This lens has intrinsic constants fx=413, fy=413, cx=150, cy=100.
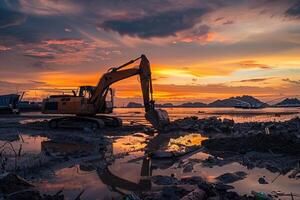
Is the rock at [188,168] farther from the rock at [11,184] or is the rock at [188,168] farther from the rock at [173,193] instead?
the rock at [11,184]

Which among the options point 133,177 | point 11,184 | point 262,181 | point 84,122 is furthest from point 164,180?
point 84,122

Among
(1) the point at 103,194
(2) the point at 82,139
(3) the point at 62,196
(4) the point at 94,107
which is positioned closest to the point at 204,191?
(1) the point at 103,194

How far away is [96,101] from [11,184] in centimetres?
2132

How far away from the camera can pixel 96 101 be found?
101 ft

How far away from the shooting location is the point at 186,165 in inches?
551

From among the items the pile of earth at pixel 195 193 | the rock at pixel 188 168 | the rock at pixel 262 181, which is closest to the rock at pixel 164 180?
the pile of earth at pixel 195 193

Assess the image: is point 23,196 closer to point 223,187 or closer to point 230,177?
point 223,187

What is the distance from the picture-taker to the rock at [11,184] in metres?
9.33

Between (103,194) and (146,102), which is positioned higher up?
(146,102)

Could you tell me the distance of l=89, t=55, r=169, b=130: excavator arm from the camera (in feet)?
92.0

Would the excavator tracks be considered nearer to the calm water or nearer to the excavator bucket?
the excavator bucket

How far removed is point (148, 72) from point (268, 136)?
11684mm

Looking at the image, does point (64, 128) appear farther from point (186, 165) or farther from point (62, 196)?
point (62, 196)

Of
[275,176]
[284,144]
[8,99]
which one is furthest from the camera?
[8,99]
